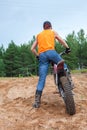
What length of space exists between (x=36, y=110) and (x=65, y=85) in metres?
1.03

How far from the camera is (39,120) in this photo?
320 inches

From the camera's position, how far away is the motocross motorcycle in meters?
8.13

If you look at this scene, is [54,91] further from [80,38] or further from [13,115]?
[80,38]

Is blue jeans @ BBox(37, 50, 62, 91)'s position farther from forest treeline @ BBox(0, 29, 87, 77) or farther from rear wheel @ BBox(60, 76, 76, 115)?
forest treeline @ BBox(0, 29, 87, 77)

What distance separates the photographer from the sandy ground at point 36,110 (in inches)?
307

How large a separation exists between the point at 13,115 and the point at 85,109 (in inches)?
A: 64.4

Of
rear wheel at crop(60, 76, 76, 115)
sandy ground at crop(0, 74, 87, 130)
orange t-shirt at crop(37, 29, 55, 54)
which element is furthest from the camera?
orange t-shirt at crop(37, 29, 55, 54)

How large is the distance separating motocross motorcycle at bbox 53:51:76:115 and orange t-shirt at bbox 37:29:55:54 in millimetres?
474

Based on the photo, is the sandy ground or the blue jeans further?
the blue jeans

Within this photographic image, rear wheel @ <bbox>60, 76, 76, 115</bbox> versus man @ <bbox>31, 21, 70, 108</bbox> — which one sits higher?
man @ <bbox>31, 21, 70, 108</bbox>

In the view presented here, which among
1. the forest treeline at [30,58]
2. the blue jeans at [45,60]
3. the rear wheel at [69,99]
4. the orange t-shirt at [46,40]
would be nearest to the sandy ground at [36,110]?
the rear wheel at [69,99]

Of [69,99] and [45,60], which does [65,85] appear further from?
[45,60]

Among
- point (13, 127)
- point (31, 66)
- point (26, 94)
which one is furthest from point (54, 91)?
point (31, 66)

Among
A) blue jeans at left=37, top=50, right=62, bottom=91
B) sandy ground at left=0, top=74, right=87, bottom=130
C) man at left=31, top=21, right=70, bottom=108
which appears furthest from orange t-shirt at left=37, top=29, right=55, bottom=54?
sandy ground at left=0, top=74, right=87, bottom=130
